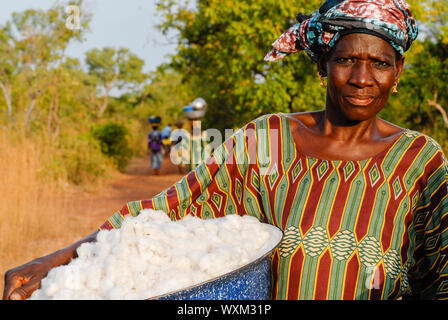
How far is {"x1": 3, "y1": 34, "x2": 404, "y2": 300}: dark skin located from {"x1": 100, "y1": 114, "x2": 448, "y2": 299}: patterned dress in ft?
0.16

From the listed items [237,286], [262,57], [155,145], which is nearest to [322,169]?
[237,286]

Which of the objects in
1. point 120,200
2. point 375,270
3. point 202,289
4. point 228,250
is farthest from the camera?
point 120,200

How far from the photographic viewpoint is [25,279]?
132 cm

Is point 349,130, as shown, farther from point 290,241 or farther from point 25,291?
point 25,291

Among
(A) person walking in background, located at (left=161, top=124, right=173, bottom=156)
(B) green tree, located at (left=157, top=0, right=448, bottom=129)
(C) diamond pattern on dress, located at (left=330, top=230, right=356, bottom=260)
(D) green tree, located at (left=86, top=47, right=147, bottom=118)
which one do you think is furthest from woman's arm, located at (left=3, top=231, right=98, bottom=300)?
(D) green tree, located at (left=86, top=47, right=147, bottom=118)

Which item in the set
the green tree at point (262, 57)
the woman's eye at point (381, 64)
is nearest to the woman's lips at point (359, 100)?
the woman's eye at point (381, 64)

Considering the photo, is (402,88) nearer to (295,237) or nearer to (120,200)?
(120,200)

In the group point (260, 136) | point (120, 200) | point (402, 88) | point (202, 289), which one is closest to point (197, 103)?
point (120, 200)

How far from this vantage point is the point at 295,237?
158 cm

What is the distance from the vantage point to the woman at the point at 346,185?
154cm

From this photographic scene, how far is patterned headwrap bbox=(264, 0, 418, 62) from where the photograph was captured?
1.53 meters

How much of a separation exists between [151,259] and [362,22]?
3.02 feet
